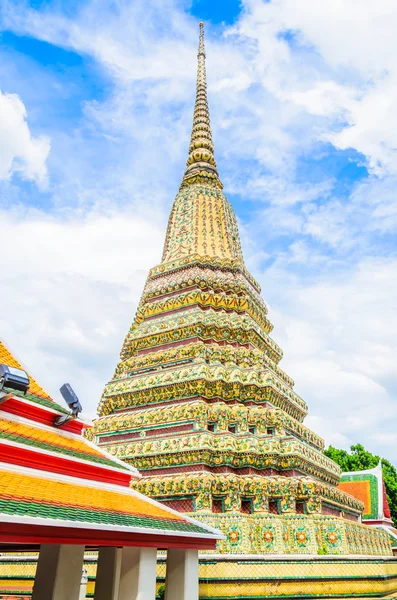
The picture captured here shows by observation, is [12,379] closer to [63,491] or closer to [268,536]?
[63,491]

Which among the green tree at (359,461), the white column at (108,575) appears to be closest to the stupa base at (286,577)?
the white column at (108,575)

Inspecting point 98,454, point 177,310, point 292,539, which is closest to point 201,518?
point 292,539

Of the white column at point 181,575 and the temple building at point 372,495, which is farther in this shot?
the temple building at point 372,495

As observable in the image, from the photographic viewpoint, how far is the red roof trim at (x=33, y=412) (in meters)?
7.16

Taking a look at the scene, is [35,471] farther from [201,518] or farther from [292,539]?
[292,539]

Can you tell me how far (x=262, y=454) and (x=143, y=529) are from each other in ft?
20.6

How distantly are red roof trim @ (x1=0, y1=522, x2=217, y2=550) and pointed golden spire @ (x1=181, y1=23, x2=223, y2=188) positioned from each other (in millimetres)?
16279

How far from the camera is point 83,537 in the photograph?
5.46m

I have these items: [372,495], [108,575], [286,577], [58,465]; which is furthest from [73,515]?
[372,495]

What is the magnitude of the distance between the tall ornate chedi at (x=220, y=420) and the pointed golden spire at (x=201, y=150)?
3400mm

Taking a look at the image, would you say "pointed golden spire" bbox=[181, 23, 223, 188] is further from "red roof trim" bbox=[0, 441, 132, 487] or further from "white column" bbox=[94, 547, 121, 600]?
"white column" bbox=[94, 547, 121, 600]

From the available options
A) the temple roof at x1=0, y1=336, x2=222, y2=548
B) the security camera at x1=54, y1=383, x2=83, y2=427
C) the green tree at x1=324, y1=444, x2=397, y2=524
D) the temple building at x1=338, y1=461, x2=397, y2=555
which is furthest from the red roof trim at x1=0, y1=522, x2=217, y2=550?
the green tree at x1=324, y1=444, x2=397, y2=524

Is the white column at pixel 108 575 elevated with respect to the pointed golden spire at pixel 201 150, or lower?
lower

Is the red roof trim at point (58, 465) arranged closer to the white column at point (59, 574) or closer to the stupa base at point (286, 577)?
the white column at point (59, 574)
